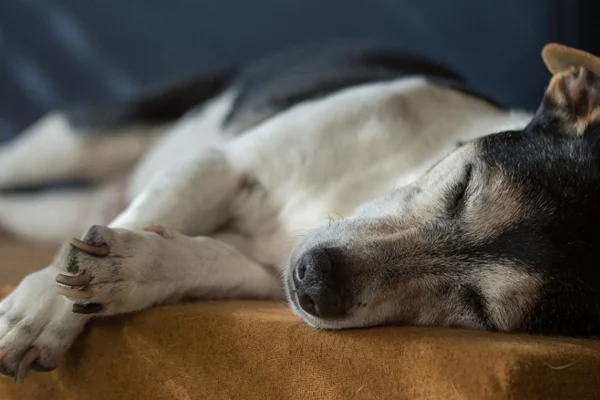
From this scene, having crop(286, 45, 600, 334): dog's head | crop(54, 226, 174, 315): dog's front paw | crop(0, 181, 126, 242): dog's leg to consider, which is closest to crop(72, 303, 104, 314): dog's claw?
crop(54, 226, 174, 315): dog's front paw

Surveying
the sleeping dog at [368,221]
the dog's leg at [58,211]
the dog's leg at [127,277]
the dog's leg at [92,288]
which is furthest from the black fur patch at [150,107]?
the dog's leg at [92,288]

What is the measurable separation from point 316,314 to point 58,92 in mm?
2963

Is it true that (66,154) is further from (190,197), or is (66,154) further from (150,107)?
(190,197)

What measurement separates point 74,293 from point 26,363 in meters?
0.19

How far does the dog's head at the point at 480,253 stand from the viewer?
71.1 inches

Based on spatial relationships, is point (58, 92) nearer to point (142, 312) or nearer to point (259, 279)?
point (259, 279)

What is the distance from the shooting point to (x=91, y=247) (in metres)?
1.87

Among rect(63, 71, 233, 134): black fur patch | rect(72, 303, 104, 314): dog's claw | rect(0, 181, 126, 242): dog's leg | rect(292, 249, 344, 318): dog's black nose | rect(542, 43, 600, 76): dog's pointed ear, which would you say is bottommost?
rect(0, 181, 126, 242): dog's leg

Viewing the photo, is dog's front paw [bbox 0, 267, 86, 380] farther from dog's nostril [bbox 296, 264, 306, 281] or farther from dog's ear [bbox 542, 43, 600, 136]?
dog's ear [bbox 542, 43, 600, 136]

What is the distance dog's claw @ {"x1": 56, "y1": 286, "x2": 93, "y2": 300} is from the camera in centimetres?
179

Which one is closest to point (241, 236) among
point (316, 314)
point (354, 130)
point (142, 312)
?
point (354, 130)

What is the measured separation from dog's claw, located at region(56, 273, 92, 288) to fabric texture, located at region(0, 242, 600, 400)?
130mm

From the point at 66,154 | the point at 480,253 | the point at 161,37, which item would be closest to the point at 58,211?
the point at 66,154

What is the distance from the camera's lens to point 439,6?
4.00 m
